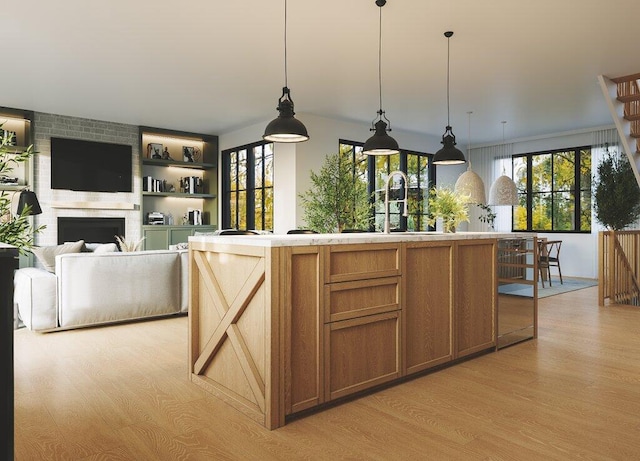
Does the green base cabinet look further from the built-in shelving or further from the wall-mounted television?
the wall-mounted television

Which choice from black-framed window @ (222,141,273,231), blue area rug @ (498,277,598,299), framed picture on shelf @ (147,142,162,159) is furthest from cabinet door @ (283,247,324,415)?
framed picture on shelf @ (147,142,162,159)

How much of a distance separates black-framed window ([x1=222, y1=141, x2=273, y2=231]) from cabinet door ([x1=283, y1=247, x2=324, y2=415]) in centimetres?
599

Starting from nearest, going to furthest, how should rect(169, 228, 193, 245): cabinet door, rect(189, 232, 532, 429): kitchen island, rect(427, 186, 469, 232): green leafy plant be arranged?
rect(189, 232, 532, 429): kitchen island → rect(427, 186, 469, 232): green leafy plant → rect(169, 228, 193, 245): cabinet door

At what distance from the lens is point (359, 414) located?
2.56 meters

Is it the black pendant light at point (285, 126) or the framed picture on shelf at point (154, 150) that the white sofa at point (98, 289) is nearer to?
the black pendant light at point (285, 126)

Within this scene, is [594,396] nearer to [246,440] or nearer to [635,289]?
[246,440]

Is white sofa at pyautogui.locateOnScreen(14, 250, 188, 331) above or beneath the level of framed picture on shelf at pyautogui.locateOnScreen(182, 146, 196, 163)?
beneath

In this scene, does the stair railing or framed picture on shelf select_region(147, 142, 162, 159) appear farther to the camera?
framed picture on shelf select_region(147, 142, 162, 159)

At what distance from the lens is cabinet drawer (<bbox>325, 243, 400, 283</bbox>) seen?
8.70 ft

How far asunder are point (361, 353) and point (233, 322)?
0.79 m

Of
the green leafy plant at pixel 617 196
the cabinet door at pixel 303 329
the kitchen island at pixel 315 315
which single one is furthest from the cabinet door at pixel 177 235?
the green leafy plant at pixel 617 196

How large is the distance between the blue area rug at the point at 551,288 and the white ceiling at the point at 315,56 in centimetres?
239

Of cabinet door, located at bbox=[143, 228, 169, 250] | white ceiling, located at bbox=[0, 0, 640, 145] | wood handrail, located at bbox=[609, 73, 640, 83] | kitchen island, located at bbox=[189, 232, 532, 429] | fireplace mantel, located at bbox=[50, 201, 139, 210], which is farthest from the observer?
cabinet door, located at bbox=[143, 228, 169, 250]

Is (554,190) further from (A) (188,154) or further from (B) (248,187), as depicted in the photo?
(A) (188,154)
